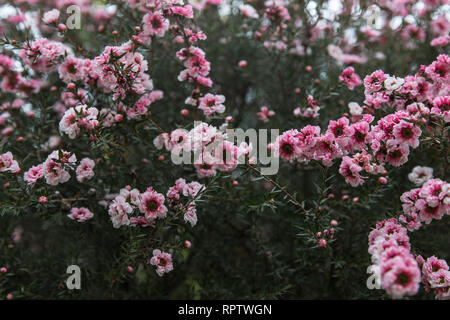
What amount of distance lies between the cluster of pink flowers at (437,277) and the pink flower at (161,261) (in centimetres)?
117

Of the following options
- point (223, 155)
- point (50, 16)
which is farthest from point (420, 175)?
point (50, 16)

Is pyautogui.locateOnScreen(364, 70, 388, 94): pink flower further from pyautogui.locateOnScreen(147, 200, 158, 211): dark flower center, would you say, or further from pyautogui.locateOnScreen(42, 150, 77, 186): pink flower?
pyautogui.locateOnScreen(42, 150, 77, 186): pink flower

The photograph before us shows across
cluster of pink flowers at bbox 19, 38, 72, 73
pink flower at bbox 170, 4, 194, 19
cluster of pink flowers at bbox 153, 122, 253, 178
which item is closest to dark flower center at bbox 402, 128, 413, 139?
cluster of pink flowers at bbox 153, 122, 253, 178

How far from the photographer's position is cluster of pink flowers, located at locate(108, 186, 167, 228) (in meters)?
1.83

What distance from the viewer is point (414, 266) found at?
4.28 ft

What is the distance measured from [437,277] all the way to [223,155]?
108 cm

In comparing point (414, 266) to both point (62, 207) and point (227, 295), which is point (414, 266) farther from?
point (62, 207)

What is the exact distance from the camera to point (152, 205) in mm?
1854

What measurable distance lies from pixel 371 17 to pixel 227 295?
2.27m

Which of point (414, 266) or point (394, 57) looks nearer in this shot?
point (414, 266)

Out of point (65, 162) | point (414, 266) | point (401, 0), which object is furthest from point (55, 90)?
point (401, 0)

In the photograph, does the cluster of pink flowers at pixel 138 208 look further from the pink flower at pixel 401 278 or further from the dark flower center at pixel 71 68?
the pink flower at pixel 401 278

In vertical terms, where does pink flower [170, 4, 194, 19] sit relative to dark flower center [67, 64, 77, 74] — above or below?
above

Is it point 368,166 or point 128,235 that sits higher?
point 368,166
